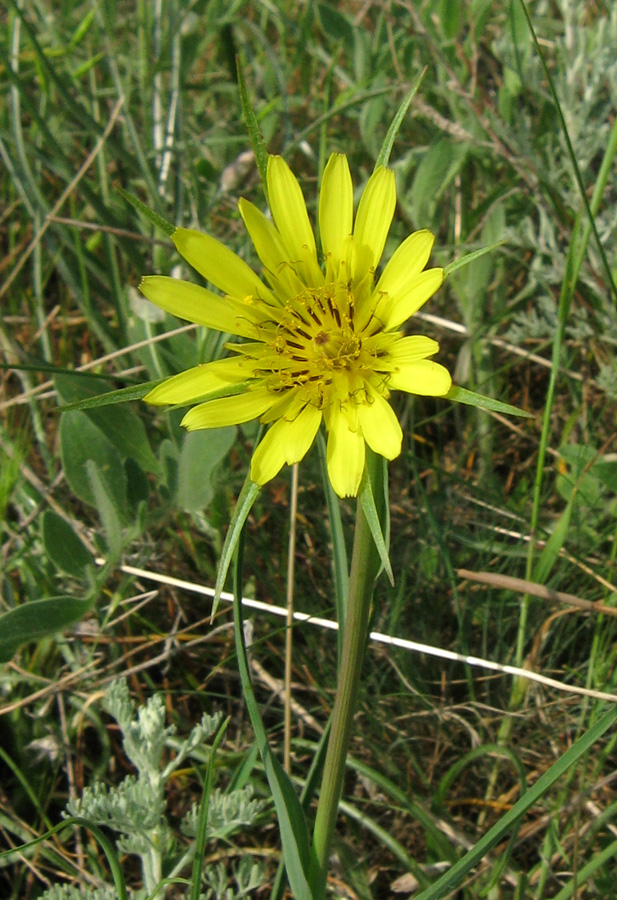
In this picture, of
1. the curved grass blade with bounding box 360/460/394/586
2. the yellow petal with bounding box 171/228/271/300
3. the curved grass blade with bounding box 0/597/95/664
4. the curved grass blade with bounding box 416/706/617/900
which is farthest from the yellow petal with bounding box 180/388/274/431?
the curved grass blade with bounding box 416/706/617/900

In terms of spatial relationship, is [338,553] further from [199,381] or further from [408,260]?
[408,260]

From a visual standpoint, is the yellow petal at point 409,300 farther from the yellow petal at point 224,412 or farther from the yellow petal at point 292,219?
the yellow petal at point 224,412

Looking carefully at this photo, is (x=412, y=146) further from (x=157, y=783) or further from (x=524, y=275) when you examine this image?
(x=157, y=783)

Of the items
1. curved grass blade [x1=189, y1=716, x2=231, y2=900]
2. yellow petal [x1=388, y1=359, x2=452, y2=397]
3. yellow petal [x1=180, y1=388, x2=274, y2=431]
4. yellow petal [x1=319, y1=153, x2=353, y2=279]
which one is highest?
yellow petal [x1=319, y1=153, x2=353, y2=279]

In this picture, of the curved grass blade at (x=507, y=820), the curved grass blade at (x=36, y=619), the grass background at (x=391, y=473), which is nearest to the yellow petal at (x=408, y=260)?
the grass background at (x=391, y=473)

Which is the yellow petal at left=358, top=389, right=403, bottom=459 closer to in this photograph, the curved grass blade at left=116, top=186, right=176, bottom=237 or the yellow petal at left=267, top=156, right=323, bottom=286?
the yellow petal at left=267, top=156, right=323, bottom=286

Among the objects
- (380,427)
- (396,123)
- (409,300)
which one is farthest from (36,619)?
(396,123)

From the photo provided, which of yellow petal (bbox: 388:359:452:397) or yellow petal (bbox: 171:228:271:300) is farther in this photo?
yellow petal (bbox: 171:228:271:300)

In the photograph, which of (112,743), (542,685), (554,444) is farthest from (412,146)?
(112,743)
